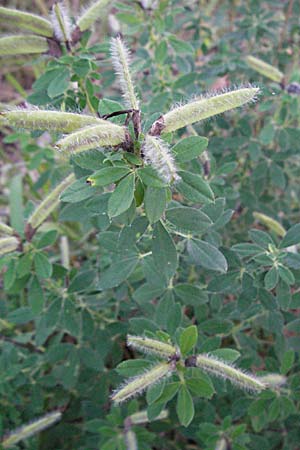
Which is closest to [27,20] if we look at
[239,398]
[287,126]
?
[287,126]

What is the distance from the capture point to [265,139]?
7.88ft

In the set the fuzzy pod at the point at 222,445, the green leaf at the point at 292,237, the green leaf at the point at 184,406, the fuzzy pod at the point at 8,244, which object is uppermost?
the fuzzy pod at the point at 8,244

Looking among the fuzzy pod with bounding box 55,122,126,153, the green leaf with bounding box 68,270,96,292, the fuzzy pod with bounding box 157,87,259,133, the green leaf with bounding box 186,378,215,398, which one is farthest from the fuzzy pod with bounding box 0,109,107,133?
the green leaf with bounding box 68,270,96,292

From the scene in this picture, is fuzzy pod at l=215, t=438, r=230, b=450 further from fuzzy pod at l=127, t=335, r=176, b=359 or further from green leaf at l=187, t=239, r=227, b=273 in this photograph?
green leaf at l=187, t=239, r=227, b=273

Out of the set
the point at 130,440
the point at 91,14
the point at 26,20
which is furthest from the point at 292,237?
the point at 26,20

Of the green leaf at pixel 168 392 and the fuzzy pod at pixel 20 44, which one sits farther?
the fuzzy pod at pixel 20 44

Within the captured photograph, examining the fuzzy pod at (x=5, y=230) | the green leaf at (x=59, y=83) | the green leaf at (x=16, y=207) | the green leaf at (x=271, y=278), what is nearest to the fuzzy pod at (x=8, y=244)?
the fuzzy pod at (x=5, y=230)

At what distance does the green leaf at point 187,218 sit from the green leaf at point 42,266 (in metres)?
0.56

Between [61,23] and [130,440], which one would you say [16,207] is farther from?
[130,440]

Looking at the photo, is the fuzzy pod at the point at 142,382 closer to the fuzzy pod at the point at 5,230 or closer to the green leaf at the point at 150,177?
the green leaf at the point at 150,177

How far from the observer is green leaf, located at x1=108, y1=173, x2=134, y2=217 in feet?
4.17

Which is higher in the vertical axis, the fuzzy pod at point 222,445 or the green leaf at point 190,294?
the green leaf at point 190,294

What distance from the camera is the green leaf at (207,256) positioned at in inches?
64.9

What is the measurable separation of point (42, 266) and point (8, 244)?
0.57 ft
